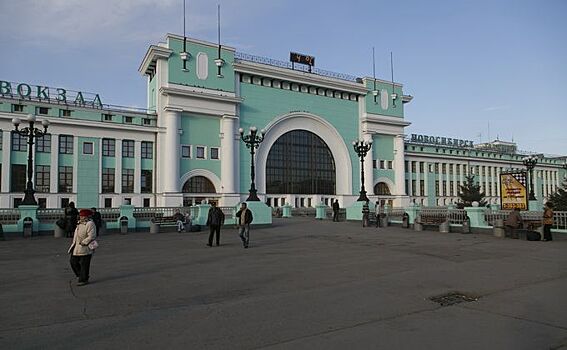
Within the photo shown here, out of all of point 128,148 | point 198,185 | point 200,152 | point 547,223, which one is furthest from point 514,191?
point 128,148

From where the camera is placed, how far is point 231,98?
48.4 m

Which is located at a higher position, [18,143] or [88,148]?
[18,143]

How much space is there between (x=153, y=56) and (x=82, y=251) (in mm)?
41442

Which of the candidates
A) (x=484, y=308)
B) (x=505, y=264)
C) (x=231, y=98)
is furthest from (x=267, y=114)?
(x=484, y=308)

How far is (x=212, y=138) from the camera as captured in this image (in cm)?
4866

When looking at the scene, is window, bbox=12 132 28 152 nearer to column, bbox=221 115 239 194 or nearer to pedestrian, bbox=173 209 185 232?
column, bbox=221 115 239 194

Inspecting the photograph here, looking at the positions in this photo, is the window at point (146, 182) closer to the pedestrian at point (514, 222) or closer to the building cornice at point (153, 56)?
the building cornice at point (153, 56)

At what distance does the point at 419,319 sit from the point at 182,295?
407 cm

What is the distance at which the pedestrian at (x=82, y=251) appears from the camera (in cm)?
842

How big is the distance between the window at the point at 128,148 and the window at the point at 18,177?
946 cm

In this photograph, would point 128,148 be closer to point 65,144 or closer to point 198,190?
point 65,144

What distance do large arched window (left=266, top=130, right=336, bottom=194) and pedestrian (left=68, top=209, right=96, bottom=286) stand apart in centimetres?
4454

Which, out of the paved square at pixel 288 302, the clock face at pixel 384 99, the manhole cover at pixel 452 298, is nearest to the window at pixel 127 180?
the paved square at pixel 288 302

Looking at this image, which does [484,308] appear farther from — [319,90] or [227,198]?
[319,90]
